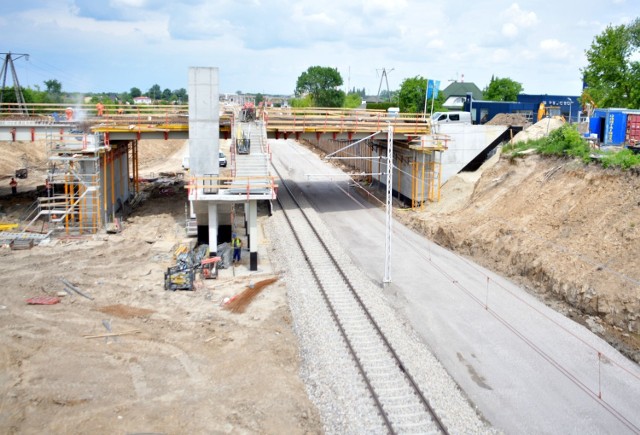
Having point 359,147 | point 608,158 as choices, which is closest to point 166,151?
point 359,147

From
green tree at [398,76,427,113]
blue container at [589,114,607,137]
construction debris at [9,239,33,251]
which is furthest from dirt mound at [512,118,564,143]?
green tree at [398,76,427,113]

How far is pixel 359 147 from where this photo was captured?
5294 centimetres

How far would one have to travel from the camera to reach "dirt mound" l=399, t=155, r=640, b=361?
66.3ft

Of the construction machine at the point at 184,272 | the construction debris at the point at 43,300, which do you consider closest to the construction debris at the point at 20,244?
the construction debris at the point at 43,300

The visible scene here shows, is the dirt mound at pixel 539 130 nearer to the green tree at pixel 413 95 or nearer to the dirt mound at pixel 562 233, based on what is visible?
the dirt mound at pixel 562 233

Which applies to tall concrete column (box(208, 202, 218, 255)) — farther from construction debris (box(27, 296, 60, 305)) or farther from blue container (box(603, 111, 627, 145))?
blue container (box(603, 111, 627, 145))

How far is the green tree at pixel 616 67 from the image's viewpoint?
44.2m

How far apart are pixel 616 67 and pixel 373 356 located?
128ft

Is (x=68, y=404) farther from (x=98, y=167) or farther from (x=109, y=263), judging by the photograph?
(x=98, y=167)

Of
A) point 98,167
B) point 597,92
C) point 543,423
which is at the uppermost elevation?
point 597,92

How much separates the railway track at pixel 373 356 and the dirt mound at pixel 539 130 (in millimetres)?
16393

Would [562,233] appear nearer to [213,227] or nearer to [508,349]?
[508,349]

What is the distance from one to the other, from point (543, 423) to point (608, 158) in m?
17.5

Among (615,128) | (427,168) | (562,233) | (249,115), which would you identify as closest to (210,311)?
(562,233)
